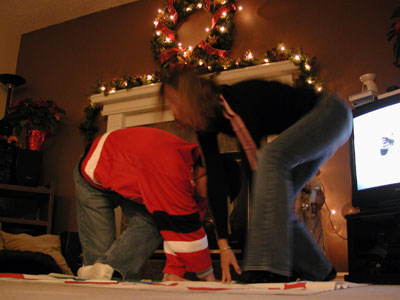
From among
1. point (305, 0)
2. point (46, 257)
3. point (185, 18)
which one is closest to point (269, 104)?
point (46, 257)

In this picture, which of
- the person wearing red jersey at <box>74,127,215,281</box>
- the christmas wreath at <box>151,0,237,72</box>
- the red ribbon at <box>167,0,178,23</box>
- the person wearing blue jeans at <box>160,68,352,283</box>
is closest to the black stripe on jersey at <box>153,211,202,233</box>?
the person wearing red jersey at <box>74,127,215,281</box>

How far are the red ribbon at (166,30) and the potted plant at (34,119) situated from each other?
124cm

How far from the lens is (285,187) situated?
1.11 m

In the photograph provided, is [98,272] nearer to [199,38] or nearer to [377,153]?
[377,153]

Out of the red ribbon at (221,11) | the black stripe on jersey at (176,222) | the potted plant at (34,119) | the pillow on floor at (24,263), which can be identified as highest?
the red ribbon at (221,11)

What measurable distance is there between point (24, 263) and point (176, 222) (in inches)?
44.4

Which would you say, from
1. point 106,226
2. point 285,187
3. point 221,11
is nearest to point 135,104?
point 221,11

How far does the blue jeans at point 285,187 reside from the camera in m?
1.06

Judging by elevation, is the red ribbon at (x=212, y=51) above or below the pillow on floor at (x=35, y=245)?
above

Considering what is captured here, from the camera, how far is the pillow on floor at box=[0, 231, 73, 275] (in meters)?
2.86

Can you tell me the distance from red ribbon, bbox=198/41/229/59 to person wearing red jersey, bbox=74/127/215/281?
1.89 metres

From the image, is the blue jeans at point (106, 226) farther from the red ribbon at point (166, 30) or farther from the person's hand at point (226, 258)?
the red ribbon at point (166, 30)

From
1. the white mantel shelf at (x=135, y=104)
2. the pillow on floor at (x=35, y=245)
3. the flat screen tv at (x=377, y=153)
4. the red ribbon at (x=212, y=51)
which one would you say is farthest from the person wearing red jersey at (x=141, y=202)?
the red ribbon at (x=212, y=51)

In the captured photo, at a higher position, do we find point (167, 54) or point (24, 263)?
point (167, 54)
